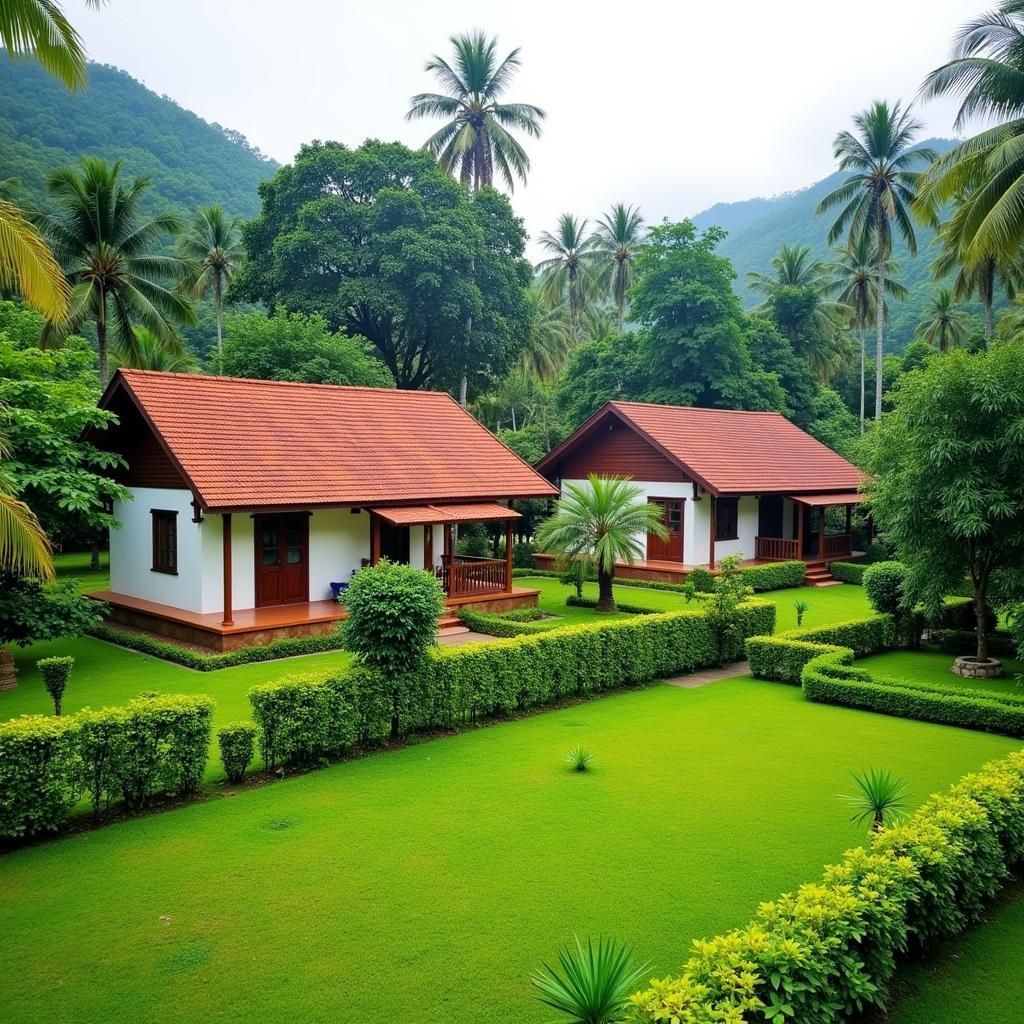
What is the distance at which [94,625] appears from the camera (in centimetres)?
1442

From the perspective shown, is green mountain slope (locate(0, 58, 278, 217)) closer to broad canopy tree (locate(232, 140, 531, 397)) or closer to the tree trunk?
broad canopy tree (locate(232, 140, 531, 397))

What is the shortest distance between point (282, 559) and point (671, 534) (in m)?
12.3

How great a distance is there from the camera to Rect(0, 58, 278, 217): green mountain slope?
4366 cm

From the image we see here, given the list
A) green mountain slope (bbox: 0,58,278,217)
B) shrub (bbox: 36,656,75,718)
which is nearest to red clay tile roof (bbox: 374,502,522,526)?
shrub (bbox: 36,656,75,718)

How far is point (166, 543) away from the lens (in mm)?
17500

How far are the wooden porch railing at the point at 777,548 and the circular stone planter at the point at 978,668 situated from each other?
11337mm

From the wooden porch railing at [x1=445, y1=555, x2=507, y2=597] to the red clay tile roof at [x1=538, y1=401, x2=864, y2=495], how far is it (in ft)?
22.7

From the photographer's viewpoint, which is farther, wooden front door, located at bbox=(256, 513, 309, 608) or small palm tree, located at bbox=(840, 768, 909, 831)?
wooden front door, located at bbox=(256, 513, 309, 608)

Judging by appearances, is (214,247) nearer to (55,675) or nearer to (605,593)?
(605,593)

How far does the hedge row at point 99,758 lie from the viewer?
7.48 meters

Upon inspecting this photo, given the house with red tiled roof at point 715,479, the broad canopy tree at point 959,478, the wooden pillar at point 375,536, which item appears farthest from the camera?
the house with red tiled roof at point 715,479

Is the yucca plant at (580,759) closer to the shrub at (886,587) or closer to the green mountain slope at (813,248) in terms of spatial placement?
the shrub at (886,587)

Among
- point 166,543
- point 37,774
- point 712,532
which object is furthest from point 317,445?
point 712,532

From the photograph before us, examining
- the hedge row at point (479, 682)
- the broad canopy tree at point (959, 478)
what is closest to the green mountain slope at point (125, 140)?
the hedge row at point (479, 682)
